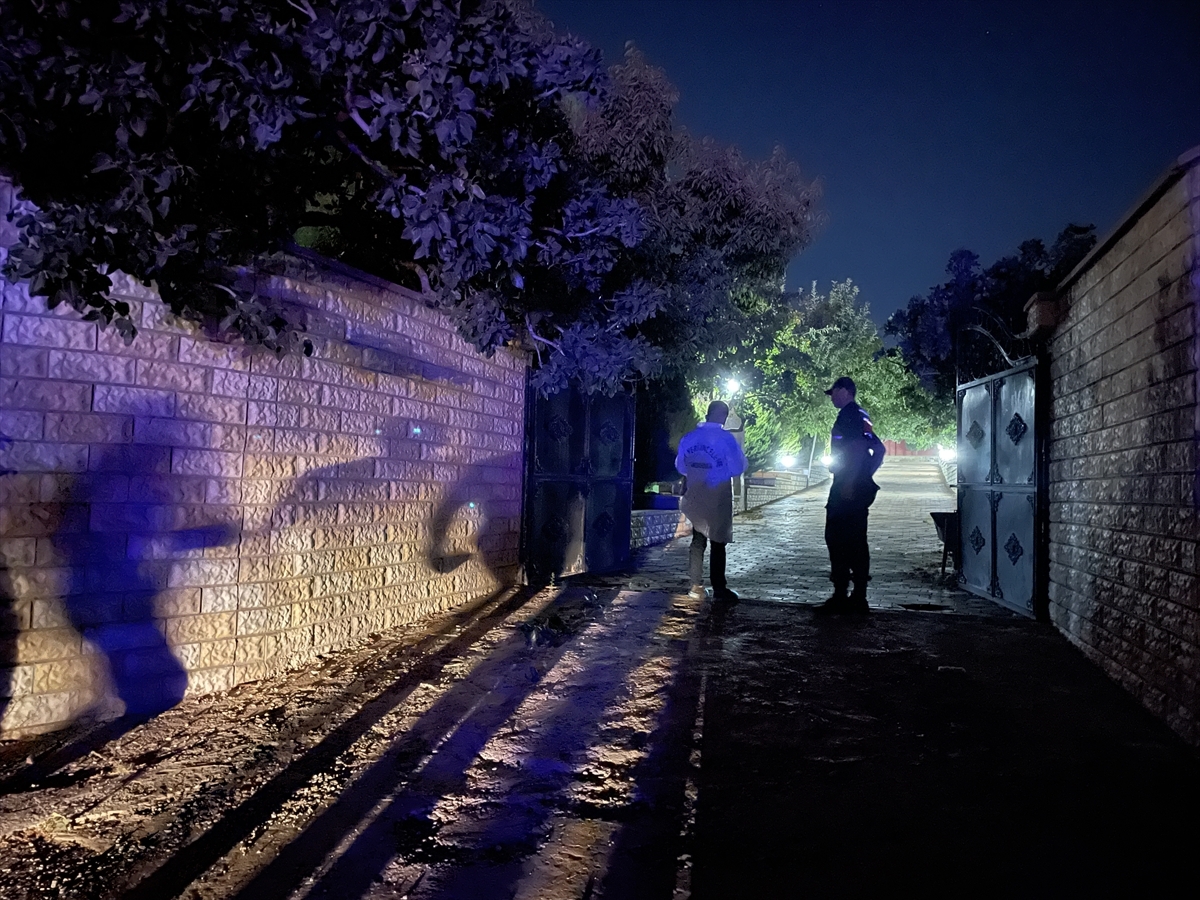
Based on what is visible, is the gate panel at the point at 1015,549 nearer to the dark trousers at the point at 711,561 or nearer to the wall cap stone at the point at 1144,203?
the wall cap stone at the point at 1144,203

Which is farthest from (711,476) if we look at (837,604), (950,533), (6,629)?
(6,629)

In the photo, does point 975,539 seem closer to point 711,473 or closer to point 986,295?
point 711,473

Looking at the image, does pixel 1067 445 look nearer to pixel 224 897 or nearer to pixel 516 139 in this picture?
pixel 516 139

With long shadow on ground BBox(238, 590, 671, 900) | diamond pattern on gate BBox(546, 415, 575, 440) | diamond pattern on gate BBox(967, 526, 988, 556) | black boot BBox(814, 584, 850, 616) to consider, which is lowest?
long shadow on ground BBox(238, 590, 671, 900)

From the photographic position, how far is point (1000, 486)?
682 cm

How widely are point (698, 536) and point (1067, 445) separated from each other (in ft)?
10.4

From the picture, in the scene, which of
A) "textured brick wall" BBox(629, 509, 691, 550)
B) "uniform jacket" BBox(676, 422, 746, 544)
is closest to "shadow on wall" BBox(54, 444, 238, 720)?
"uniform jacket" BBox(676, 422, 746, 544)

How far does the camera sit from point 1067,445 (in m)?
5.55

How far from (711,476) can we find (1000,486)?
→ 272 centimetres

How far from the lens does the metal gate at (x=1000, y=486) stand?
20.5 ft

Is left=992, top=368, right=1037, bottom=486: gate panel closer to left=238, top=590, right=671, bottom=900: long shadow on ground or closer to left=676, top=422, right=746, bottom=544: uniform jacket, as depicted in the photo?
left=676, top=422, right=746, bottom=544: uniform jacket

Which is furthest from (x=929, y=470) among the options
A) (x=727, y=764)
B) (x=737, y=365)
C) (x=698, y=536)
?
(x=727, y=764)

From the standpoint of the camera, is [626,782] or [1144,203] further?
[1144,203]

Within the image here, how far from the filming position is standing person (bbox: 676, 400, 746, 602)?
6848mm
